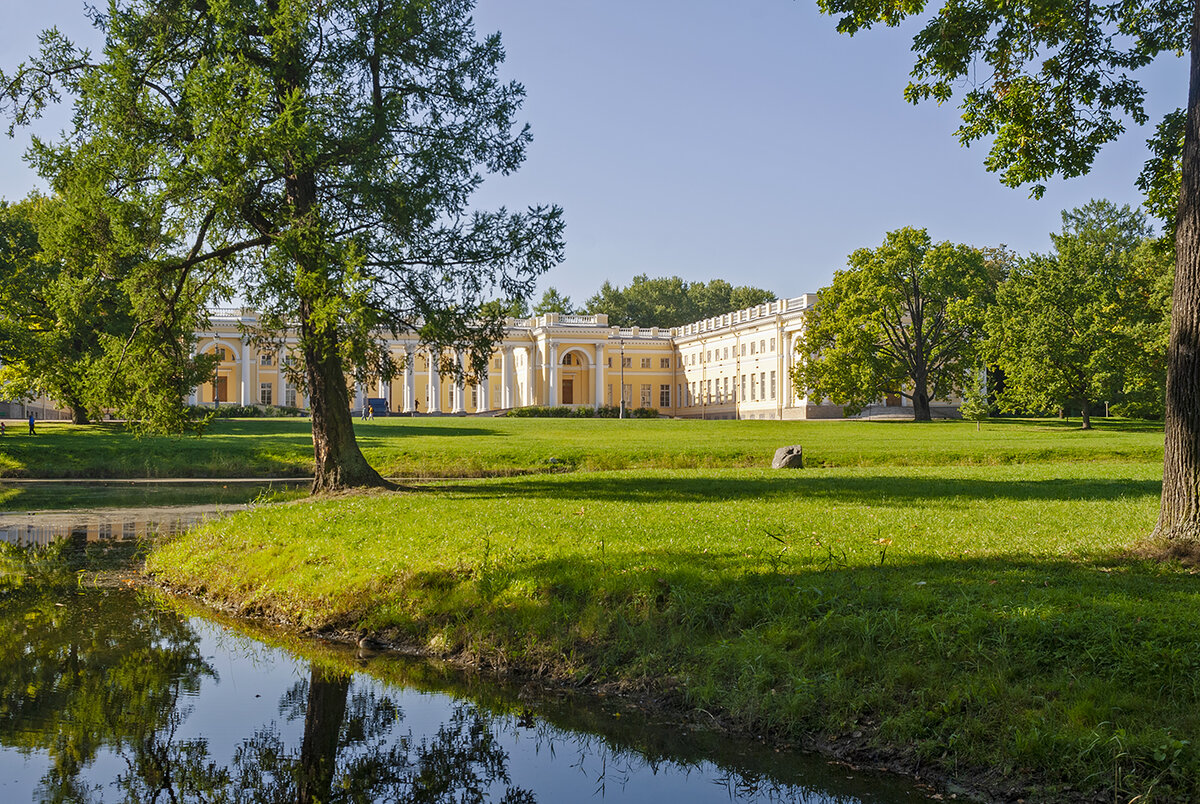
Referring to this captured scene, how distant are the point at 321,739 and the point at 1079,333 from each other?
137 feet

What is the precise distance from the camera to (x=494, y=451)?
27.9 meters

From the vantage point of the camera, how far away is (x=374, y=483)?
650 inches

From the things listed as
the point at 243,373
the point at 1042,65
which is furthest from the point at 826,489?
the point at 243,373

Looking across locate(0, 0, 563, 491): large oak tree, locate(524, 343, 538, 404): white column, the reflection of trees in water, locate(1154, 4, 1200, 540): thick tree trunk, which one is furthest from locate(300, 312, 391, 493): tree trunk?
locate(524, 343, 538, 404): white column

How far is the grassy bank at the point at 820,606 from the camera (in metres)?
5.37

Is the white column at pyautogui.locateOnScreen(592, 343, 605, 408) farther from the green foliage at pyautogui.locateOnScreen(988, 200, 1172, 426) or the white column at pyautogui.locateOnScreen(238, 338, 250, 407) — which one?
the green foliage at pyautogui.locateOnScreen(988, 200, 1172, 426)

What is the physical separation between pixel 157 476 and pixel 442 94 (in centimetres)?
1517

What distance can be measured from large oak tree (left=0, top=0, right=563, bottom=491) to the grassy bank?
348cm

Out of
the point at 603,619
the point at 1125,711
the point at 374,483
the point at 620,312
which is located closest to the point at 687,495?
the point at 374,483

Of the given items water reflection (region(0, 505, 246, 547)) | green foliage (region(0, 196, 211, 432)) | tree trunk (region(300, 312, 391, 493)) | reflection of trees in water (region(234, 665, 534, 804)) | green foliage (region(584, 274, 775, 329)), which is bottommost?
reflection of trees in water (region(234, 665, 534, 804))

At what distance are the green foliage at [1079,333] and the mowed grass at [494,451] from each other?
14.0ft

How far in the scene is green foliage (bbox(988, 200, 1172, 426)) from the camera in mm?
40094

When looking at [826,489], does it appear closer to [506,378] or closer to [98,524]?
[98,524]

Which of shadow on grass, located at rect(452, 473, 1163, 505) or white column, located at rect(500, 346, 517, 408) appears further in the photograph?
white column, located at rect(500, 346, 517, 408)
